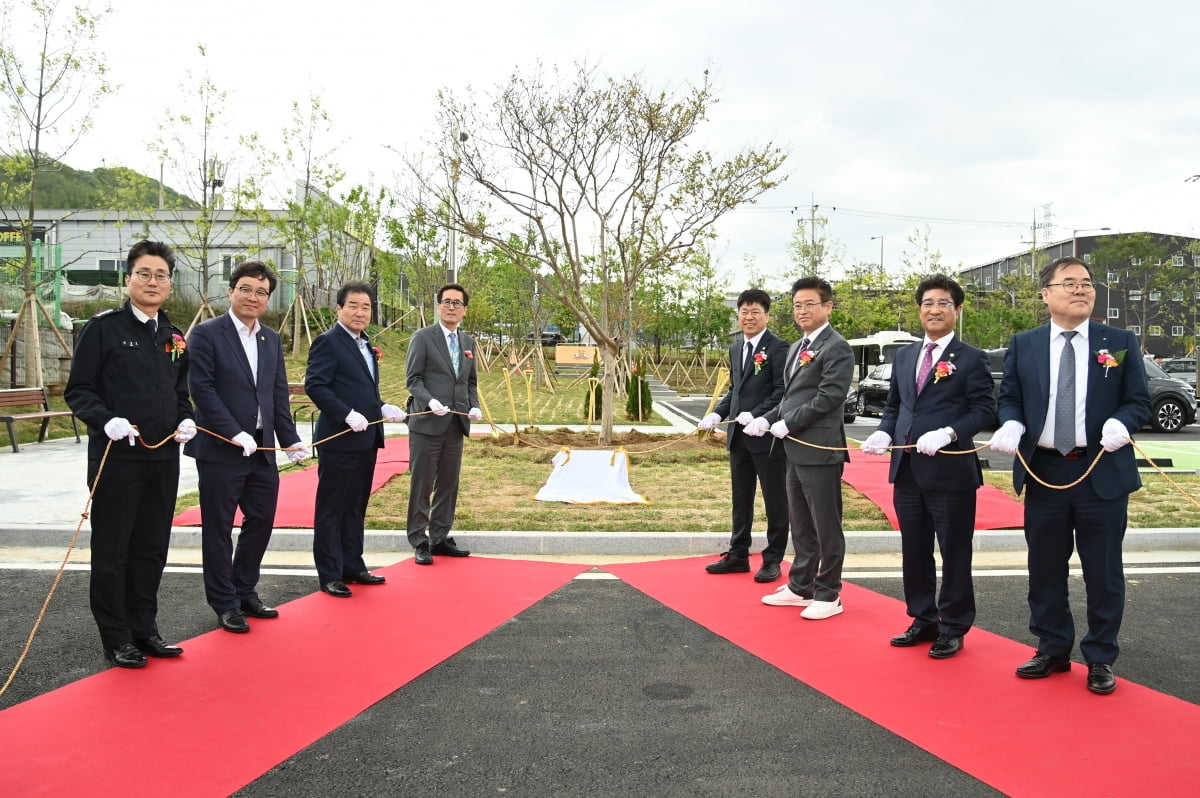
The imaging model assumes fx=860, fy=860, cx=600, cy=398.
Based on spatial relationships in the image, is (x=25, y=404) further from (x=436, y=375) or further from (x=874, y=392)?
(x=874, y=392)

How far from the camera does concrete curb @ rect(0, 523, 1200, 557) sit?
6711 mm

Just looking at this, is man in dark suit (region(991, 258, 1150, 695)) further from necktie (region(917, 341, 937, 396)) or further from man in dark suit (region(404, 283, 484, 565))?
man in dark suit (region(404, 283, 484, 565))

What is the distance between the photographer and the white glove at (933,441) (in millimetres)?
4227

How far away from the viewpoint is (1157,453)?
13.0 m

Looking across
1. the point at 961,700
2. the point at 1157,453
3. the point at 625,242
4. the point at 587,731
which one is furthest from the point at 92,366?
the point at 1157,453

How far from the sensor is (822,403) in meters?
5.01

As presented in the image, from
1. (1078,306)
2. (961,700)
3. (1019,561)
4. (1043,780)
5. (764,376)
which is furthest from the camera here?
(1019,561)

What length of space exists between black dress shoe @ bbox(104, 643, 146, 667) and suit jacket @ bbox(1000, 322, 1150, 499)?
4.22 meters

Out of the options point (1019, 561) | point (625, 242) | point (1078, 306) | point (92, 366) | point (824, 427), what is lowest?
point (1019, 561)

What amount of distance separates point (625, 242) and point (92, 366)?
9597 mm

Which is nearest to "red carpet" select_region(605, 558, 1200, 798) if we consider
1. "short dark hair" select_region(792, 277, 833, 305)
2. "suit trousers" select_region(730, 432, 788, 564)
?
"suit trousers" select_region(730, 432, 788, 564)

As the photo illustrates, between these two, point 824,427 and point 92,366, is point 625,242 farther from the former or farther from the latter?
point 92,366

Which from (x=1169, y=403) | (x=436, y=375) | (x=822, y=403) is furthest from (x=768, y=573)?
(x=1169, y=403)

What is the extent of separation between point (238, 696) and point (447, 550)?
2860 millimetres
